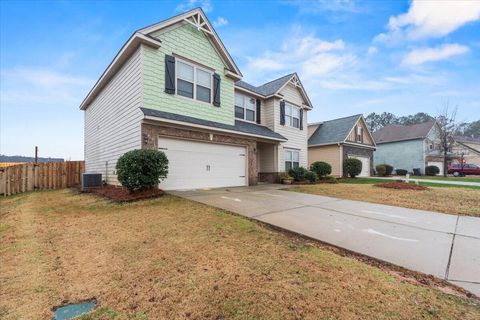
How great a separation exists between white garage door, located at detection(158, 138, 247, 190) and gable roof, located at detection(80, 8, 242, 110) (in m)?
3.87

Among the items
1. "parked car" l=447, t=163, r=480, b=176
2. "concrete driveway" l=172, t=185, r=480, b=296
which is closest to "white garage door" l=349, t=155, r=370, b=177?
"parked car" l=447, t=163, r=480, b=176

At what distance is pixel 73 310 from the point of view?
2.17 metres

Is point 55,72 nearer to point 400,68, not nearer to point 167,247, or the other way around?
point 167,247

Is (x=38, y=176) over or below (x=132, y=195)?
over

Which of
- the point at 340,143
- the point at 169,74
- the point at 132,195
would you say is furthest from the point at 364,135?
the point at 132,195

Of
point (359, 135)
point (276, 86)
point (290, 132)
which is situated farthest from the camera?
point (359, 135)

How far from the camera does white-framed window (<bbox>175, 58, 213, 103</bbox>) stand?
9758 mm

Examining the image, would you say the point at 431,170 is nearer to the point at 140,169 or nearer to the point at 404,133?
the point at 404,133

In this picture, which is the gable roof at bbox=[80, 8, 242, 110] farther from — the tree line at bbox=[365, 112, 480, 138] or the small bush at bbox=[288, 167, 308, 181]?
the tree line at bbox=[365, 112, 480, 138]

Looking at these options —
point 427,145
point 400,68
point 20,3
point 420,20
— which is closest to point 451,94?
point 427,145

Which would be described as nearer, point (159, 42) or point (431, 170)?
point (159, 42)

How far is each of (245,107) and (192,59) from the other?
5.08 meters

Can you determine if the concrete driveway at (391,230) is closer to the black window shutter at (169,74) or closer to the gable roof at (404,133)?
the black window shutter at (169,74)

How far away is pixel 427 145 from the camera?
28969 millimetres
